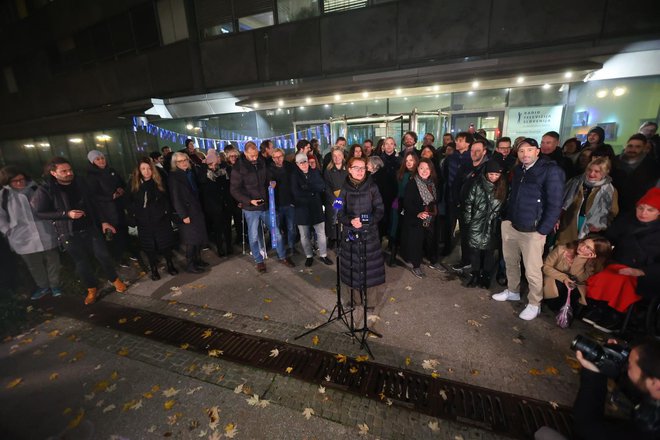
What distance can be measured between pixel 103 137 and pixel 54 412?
1810 centimetres

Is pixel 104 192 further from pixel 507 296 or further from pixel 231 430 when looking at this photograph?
pixel 507 296

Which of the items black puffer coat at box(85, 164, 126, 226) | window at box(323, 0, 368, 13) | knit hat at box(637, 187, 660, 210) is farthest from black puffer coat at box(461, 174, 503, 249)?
window at box(323, 0, 368, 13)

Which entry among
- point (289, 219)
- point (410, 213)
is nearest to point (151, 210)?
point (289, 219)

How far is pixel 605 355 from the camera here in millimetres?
2268

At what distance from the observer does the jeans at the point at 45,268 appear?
208 inches

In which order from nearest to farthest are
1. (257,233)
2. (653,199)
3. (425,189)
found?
(653,199) → (425,189) → (257,233)

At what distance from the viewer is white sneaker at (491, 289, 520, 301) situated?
4.65 m

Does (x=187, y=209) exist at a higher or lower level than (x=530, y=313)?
higher

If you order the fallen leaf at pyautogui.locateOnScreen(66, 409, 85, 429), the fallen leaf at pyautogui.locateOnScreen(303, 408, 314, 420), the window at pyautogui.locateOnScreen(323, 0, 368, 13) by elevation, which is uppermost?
the window at pyautogui.locateOnScreen(323, 0, 368, 13)

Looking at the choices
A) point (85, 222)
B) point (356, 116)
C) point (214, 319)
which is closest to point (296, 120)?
point (356, 116)

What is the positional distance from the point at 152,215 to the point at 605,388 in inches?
257

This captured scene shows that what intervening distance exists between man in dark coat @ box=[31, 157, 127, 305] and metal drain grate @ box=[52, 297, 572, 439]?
1275 millimetres

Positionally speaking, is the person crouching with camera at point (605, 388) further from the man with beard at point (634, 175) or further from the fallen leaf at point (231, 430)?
the man with beard at point (634, 175)

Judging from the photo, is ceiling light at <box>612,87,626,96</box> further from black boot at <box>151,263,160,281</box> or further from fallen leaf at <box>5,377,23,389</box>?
fallen leaf at <box>5,377,23,389</box>
